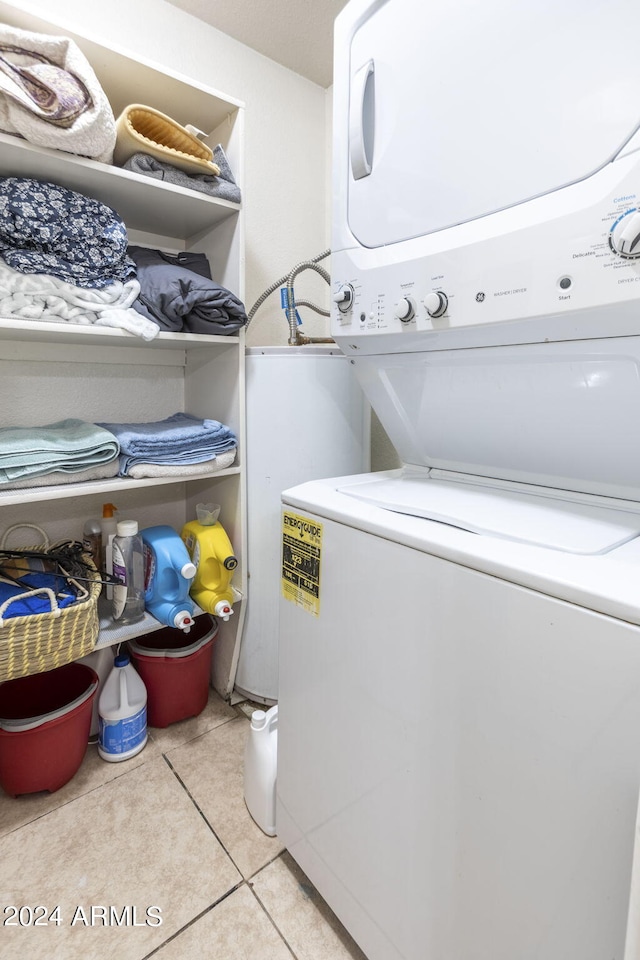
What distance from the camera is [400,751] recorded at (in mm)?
751

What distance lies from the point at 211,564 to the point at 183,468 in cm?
33

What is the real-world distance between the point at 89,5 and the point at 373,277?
4.46 feet

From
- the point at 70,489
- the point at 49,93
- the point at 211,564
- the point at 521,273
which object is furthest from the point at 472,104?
the point at 211,564

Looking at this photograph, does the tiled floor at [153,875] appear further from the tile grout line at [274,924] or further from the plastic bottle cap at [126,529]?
the plastic bottle cap at [126,529]

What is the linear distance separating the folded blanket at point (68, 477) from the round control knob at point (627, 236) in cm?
120

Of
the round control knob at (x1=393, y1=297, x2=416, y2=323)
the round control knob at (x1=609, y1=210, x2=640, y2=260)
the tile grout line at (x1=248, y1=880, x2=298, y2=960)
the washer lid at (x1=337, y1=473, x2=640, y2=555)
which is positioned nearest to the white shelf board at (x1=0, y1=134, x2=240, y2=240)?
the round control knob at (x1=393, y1=297, x2=416, y2=323)

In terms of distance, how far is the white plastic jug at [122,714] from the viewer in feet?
4.64

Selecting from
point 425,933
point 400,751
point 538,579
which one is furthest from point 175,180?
point 425,933

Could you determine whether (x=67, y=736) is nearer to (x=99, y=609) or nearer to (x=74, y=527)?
(x=99, y=609)

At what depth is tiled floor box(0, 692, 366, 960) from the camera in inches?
38.1

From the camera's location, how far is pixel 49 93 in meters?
1.05

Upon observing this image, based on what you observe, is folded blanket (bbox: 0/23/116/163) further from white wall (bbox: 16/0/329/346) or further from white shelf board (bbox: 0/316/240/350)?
white wall (bbox: 16/0/329/346)

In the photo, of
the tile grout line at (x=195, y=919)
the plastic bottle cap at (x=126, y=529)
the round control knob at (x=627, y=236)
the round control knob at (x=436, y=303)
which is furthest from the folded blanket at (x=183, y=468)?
the round control knob at (x=627, y=236)

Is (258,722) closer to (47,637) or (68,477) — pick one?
(47,637)
